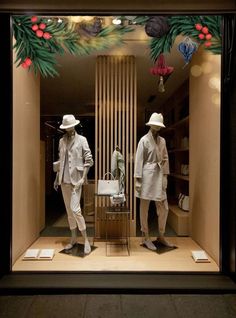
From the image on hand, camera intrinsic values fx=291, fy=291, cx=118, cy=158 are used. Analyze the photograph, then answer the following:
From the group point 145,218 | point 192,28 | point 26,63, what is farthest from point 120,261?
point 192,28

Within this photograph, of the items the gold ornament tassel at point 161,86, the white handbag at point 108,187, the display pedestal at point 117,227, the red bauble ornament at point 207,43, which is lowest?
the display pedestal at point 117,227

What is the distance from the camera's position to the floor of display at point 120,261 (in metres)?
2.91

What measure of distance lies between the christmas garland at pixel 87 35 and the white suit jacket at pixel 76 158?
99 cm

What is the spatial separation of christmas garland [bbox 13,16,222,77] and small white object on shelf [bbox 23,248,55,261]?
2085 mm

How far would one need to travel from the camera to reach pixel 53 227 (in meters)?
4.48

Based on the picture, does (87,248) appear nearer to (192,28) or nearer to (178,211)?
(178,211)

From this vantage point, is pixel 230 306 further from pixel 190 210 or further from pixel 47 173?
pixel 47 173

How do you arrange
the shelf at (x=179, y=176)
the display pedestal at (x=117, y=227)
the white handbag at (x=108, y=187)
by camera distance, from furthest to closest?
the shelf at (x=179, y=176) → the display pedestal at (x=117, y=227) → the white handbag at (x=108, y=187)

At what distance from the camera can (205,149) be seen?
3.54 m

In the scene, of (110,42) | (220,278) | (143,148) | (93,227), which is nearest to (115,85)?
(110,42)

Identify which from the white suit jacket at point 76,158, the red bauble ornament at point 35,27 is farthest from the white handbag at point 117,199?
the red bauble ornament at point 35,27

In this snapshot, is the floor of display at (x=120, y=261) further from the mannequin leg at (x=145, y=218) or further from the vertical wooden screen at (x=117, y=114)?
the vertical wooden screen at (x=117, y=114)

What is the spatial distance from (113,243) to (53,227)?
1.14 m

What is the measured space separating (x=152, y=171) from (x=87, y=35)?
174cm
